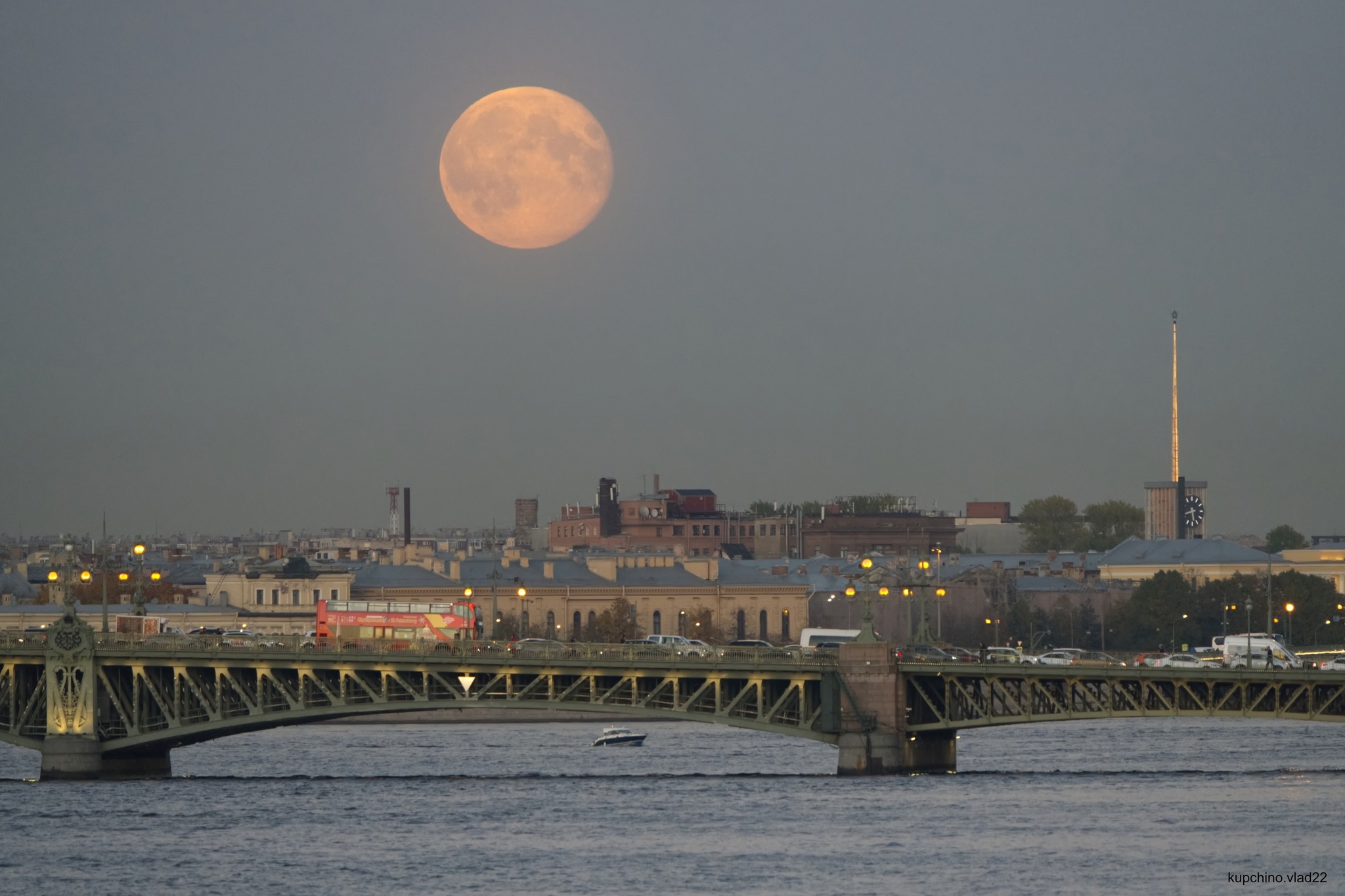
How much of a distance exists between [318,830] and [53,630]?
13563 millimetres

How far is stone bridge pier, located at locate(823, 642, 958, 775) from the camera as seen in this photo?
72062mm

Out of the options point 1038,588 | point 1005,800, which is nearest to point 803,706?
point 1005,800

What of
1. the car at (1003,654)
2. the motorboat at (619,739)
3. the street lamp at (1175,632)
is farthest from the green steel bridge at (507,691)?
the street lamp at (1175,632)

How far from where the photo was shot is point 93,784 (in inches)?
2911

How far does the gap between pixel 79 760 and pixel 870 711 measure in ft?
74.6

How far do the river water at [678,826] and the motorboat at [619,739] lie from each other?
1021 cm

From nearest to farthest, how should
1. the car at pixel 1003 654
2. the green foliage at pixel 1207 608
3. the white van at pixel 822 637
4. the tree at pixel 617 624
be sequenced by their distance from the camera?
the car at pixel 1003 654 → the white van at pixel 822 637 → the green foliage at pixel 1207 608 → the tree at pixel 617 624

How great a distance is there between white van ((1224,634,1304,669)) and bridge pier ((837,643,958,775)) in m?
16.8

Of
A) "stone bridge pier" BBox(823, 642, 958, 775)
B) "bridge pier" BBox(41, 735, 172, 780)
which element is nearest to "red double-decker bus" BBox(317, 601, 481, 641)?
"bridge pier" BBox(41, 735, 172, 780)

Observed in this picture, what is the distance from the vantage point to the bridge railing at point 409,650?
238ft

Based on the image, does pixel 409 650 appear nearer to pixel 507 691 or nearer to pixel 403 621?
pixel 507 691

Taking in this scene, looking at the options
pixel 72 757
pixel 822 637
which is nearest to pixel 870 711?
pixel 72 757

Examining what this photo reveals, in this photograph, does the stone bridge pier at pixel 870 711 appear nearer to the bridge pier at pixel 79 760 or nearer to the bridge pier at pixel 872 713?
the bridge pier at pixel 872 713

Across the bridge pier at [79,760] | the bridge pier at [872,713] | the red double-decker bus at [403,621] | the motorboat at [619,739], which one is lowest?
the motorboat at [619,739]
